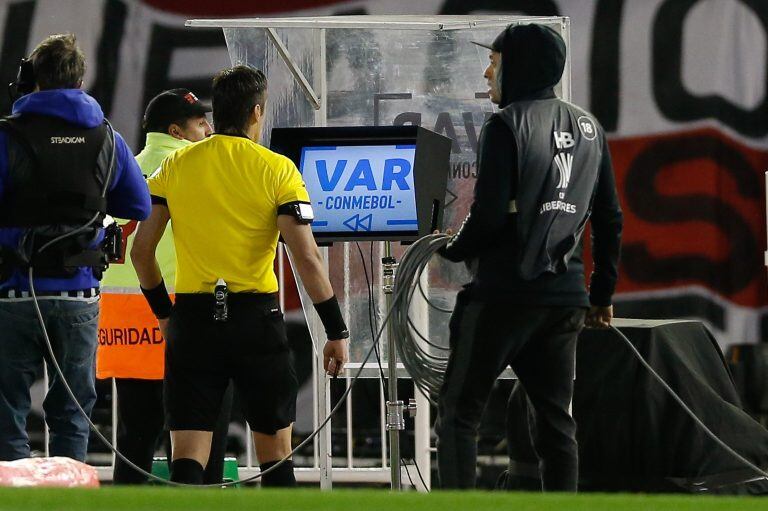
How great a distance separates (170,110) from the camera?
5.40 m

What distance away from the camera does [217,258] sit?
172 inches

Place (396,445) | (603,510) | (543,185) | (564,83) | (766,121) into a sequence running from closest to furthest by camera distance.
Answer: (603,510), (543,185), (396,445), (564,83), (766,121)

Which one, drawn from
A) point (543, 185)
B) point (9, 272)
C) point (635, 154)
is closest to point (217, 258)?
point (9, 272)

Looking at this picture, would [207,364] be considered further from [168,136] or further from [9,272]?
[168,136]

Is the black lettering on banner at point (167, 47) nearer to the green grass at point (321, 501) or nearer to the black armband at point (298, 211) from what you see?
the black armband at point (298, 211)

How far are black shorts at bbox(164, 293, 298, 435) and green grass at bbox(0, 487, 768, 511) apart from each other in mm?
2071

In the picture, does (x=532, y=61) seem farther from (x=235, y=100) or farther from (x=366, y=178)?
(x=366, y=178)

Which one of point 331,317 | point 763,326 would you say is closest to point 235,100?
point 331,317

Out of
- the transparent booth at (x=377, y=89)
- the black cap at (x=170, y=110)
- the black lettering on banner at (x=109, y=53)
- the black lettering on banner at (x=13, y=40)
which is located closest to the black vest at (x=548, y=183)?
the black cap at (x=170, y=110)

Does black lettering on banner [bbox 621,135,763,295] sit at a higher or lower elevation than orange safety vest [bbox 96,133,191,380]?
higher

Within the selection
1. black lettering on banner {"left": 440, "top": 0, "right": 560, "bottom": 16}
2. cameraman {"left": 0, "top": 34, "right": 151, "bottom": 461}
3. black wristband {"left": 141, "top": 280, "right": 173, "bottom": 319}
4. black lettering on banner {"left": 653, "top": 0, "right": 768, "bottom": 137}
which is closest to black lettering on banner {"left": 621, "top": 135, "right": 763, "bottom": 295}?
black lettering on banner {"left": 653, "top": 0, "right": 768, "bottom": 137}

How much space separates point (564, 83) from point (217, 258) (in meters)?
2.11

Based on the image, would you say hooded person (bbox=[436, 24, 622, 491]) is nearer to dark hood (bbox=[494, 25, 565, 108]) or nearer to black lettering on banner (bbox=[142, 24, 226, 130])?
dark hood (bbox=[494, 25, 565, 108])

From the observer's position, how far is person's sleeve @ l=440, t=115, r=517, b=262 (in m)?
4.21
